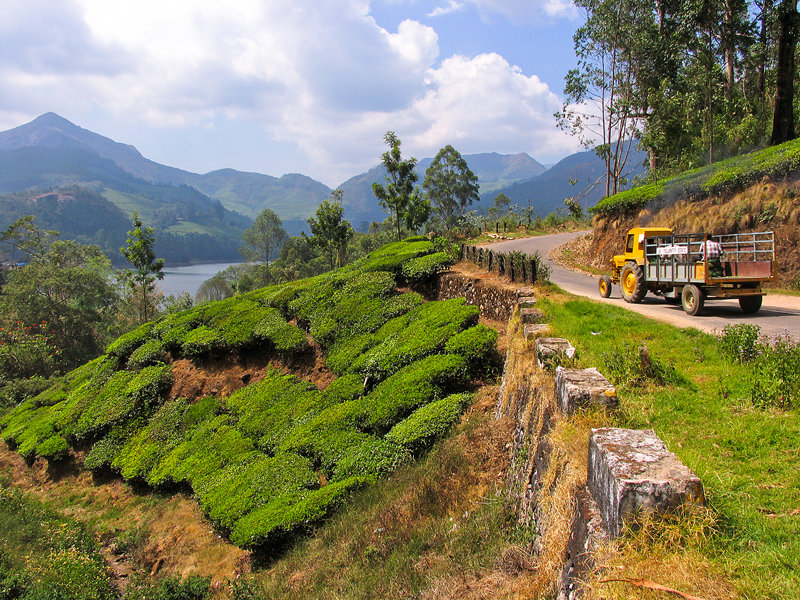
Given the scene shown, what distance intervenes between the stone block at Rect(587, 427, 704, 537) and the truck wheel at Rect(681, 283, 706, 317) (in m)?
7.83

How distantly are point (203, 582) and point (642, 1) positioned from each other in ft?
122

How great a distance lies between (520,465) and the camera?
19.5ft

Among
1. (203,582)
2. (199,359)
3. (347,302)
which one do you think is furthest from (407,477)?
(199,359)

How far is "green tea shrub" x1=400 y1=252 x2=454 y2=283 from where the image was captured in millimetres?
15836

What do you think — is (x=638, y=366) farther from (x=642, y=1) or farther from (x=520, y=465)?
(x=642, y=1)

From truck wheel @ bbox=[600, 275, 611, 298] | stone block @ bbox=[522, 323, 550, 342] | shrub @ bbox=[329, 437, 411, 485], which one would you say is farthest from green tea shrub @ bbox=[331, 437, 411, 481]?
truck wheel @ bbox=[600, 275, 611, 298]

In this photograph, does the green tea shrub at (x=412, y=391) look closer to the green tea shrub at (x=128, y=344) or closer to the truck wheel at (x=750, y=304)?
the truck wheel at (x=750, y=304)

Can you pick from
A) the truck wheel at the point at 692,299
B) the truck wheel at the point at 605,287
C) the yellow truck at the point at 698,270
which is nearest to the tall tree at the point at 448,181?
the truck wheel at the point at 605,287

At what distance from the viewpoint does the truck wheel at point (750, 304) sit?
991cm

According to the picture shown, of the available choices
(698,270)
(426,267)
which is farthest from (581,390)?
(426,267)

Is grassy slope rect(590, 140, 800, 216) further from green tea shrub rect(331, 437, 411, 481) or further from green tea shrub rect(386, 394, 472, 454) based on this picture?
green tea shrub rect(331, 437, 411, 481)

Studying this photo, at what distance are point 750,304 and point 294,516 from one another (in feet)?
34.0

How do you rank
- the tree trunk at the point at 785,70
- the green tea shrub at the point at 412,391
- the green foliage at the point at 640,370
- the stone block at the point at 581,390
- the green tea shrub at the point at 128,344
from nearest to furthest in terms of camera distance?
the stone block at the point at 581,390, the green foliage at the point at 640,370, the green tea shrub at the point at 412,391, the tree trunk at the point at 785,70, the green tea shrub at the point at 128,344

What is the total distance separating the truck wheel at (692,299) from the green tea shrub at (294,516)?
307 inches
